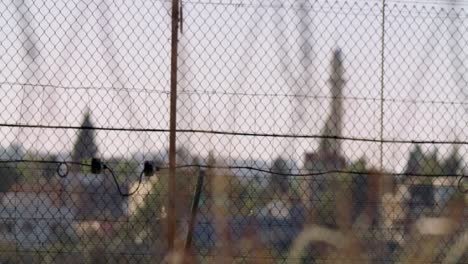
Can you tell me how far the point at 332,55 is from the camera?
5930 millimetres

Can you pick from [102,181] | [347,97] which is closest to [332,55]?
[347,97]

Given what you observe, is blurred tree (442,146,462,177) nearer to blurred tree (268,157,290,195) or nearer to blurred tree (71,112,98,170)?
blurred tree (268,157,290,195)

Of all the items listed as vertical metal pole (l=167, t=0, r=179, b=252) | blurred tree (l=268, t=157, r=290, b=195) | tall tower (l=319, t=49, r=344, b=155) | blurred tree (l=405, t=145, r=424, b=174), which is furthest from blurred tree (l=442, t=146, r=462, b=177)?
vertical metal pole (l=167, t=0, r=179, b=252)

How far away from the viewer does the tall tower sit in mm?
5926

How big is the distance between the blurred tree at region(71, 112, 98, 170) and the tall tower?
1.30 metres

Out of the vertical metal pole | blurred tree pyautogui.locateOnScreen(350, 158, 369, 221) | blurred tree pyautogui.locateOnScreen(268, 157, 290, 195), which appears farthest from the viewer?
blurred tree pyautogui.locateOnScreen(350, 158, 369, 221)

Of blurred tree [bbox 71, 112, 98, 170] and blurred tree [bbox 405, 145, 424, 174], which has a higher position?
blurred tree [bbox 71, 112, 98, 170]

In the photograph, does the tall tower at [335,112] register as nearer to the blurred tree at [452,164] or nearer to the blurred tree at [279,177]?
the blurred tree at [279,177]

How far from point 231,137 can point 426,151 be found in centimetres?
117

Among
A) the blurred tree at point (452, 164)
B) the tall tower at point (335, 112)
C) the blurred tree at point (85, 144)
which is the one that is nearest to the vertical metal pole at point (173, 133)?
the blurred tree at point (85, 144)

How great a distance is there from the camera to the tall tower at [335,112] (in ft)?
19.4

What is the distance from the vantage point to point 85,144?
19.0 feet

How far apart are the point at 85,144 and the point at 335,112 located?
1.45 meters

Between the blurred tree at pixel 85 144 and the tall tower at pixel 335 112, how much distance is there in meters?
1.30
